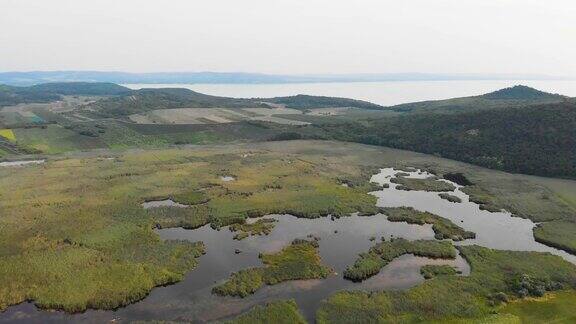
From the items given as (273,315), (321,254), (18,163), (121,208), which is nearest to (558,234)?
(321,254)

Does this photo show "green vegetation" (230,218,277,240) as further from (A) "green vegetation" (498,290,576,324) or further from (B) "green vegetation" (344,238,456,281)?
(A) "green vegetation" (498,290,576,324)

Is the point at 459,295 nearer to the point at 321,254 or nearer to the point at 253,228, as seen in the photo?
the point at 321,254

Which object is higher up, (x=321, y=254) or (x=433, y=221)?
(x=433, y=221)

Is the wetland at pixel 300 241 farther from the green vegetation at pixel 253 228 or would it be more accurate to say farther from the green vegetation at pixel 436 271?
the green vegetation at pixel 253 228

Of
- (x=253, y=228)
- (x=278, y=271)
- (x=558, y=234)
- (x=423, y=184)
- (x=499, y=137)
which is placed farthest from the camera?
(x=499, y=137)

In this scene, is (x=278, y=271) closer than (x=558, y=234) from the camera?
Yes

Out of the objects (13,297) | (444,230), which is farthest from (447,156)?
(13,297)
